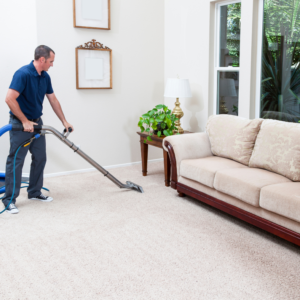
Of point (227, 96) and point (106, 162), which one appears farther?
point (106, 162)

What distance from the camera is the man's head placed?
10.8 feet

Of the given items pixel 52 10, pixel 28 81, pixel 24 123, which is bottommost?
pixel 24 123

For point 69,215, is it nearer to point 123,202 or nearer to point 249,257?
point 123,202

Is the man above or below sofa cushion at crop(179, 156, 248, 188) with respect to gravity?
above

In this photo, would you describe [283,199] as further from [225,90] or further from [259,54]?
[225,90]

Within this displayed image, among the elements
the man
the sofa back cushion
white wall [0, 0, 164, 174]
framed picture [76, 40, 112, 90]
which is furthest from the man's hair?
the sofa back cushion

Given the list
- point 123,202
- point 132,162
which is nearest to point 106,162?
point 132,162

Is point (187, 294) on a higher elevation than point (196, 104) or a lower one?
lower

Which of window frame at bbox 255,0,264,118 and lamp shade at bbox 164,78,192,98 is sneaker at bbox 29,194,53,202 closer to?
lamp shade at bbox 164,78,192,98

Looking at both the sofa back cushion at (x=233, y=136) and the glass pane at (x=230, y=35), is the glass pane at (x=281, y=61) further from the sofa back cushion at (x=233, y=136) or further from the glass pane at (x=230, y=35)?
the sofa back cushion at (x=233, y=136)

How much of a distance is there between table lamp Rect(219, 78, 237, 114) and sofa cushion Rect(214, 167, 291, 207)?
1.35 m

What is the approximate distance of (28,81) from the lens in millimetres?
3275

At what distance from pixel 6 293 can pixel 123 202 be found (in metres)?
1.65

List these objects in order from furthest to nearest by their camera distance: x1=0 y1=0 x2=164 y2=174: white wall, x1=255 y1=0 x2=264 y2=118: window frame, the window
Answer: x1=0 y1=0 x2=164 y2=174: white wall, the window, x1=255 y1=0 x2=264 y2=118: window frame
